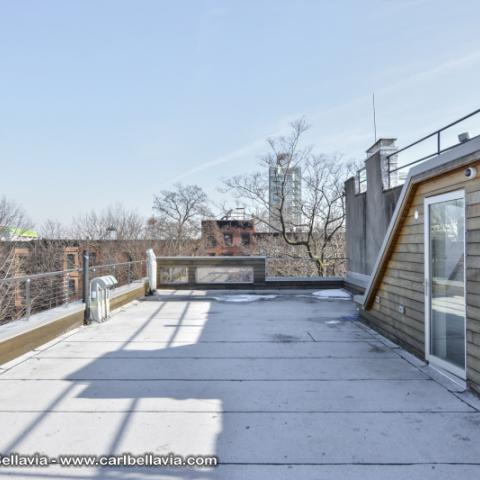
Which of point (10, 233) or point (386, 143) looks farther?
point (10, 233)

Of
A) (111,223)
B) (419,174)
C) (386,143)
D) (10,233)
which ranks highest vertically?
(386,143)

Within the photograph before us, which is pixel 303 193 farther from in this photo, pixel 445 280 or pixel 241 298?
pixel 445 280

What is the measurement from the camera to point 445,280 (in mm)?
4023

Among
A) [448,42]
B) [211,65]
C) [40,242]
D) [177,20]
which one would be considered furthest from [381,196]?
[40,242]

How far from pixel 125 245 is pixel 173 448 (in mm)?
24567

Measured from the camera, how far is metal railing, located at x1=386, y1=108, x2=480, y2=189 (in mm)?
5720

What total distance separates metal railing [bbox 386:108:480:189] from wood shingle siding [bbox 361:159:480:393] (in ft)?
3.52

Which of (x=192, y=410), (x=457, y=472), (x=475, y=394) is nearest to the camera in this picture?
(x=457, y=472)

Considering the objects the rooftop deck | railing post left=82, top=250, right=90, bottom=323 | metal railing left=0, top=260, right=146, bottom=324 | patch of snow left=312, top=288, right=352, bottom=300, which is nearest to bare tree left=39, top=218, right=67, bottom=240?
metal railing left=0, top=260, right=146, bottom=324

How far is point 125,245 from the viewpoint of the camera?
1024 inches

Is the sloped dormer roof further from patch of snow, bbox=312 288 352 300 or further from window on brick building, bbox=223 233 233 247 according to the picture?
window on brick building, bbox=223 233 233 247

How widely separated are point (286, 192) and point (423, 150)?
15.0 meters

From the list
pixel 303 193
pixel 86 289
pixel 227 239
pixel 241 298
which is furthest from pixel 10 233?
pixel 227 239

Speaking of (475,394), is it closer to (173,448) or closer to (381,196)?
(173,448)
